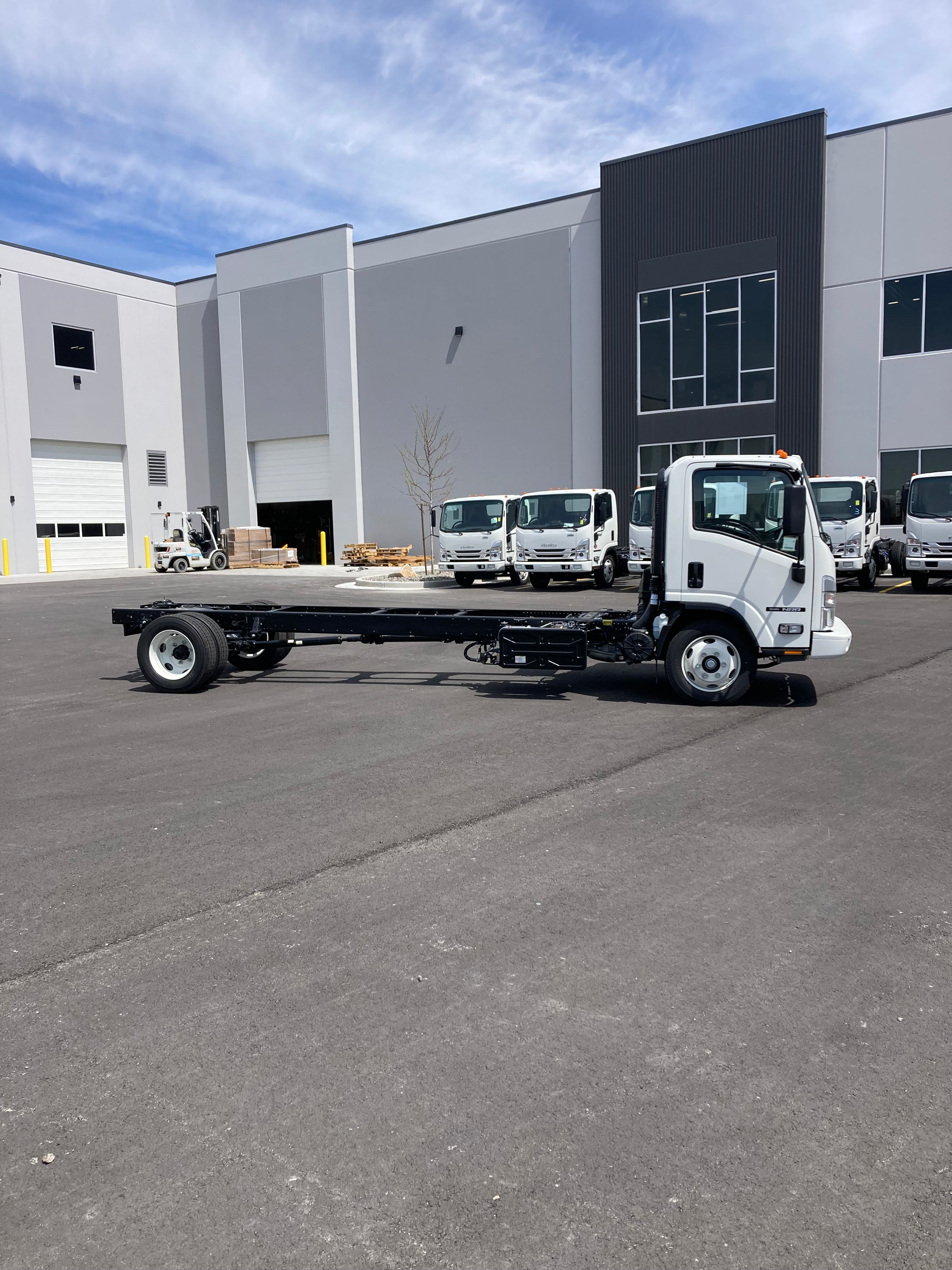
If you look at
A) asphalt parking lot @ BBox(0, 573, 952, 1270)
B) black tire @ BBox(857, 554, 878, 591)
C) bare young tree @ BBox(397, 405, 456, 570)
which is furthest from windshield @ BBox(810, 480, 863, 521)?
bare young tree @ BBox(397, 405, 456, 570)

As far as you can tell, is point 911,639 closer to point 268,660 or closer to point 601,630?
point 601,630

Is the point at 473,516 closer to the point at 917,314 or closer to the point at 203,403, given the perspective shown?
the point at 917,314

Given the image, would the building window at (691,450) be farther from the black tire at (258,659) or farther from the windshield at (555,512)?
the black tire at (258,659)

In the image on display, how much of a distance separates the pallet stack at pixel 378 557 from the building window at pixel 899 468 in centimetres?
1470

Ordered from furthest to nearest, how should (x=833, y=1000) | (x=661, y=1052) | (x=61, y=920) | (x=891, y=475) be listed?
1. (x=891, y=475)
2. (x=61, y=920)
3. (x=833, y=1000)
4. (x=661, y=1052)

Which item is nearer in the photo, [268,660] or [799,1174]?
[799,1174]

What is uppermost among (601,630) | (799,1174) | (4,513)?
(4,513)

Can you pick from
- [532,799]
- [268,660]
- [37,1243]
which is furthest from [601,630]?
[37,1243]

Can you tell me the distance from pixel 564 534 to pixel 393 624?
44.9 ft

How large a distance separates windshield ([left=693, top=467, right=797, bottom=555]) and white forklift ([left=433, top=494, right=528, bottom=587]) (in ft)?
52.2

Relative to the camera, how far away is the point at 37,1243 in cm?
255

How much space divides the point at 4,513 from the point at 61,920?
116 ft

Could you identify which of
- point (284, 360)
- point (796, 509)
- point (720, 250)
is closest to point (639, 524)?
point (720, 250)

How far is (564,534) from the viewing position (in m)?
23.5
